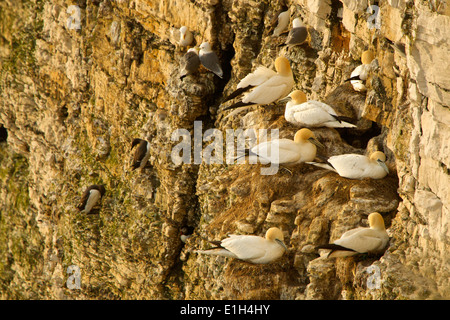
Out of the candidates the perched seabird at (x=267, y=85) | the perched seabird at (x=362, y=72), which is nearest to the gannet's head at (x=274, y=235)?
the perched seabird at (x=267, y=85)

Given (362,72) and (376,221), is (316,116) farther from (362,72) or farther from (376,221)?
(376,221)

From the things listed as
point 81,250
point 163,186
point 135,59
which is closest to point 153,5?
point 135,59

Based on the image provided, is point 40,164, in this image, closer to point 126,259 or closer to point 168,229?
point 126,259

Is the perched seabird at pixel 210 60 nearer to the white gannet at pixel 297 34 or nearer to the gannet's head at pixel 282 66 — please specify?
the white gannet at pixel 297 34

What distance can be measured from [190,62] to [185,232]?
351cm

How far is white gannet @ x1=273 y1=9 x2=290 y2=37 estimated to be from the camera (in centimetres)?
1209

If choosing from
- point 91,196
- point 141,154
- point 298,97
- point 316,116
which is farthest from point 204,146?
point 91,196

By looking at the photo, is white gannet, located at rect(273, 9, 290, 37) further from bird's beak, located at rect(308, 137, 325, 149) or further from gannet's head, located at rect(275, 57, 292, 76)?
bird's beak, located at rect(308, 137, 325, 149)

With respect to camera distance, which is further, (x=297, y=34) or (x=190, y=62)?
(x=190, y=62)

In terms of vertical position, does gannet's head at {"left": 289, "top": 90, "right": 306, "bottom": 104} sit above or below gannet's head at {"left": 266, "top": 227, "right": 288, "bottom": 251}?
above

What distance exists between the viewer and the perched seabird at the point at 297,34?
1155cm

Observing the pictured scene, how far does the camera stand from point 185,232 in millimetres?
14508

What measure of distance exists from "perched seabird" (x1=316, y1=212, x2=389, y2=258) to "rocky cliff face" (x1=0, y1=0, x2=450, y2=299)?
0.15 metres

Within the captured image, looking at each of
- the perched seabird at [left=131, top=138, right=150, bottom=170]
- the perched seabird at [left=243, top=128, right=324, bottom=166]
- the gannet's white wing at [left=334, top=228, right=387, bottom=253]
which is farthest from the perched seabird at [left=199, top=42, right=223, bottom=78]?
the gannet's white wing at [left=334, top=228, right=387, bottom=253]
